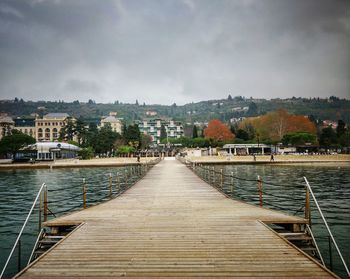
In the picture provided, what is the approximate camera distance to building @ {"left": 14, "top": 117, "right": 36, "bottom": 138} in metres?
157

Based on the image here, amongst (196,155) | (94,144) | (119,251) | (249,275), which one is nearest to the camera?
(249,275)

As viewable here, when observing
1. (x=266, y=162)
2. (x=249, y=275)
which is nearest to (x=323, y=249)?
(x=249, y=275)

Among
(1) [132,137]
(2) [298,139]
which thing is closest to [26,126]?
(1) [132,137]

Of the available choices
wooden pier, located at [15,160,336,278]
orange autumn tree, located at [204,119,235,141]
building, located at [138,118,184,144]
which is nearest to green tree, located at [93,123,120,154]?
orange autumn tree, located at [204,119,235,141]

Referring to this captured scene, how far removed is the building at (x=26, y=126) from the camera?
156750 millimetres

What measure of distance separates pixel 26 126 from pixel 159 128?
73143 mm

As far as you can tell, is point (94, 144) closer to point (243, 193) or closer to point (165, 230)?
point (243, 193)

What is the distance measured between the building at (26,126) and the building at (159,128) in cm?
6100

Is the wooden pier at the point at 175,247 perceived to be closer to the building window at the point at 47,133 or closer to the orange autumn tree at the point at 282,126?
the orange autumn tree at the point at 282,126

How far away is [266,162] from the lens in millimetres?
63875

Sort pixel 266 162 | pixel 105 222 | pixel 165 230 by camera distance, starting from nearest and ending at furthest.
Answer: pixel 165 230 → pixel 105 222 → pixel 266 162

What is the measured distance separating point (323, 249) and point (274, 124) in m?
115

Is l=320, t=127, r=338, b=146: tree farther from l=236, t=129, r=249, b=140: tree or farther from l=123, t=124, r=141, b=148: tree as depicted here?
l=123, t=124, r=141, b=148: tree

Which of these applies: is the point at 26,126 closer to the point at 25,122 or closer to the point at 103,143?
the point at 25,122
